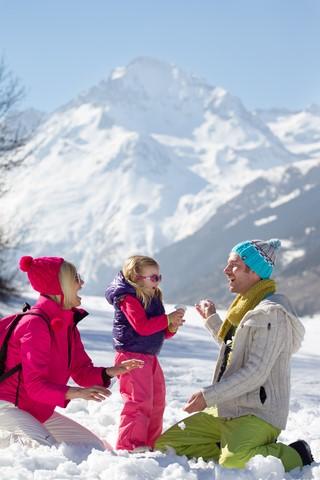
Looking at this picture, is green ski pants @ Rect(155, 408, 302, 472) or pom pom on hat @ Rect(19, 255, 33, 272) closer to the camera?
green ski pants @ Rect(155, 408, 302, 472)

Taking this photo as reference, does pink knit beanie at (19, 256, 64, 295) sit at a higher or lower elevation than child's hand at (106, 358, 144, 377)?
higher

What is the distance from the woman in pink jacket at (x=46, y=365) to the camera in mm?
5023

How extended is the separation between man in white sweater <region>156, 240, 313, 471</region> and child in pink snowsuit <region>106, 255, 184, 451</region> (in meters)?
0.59

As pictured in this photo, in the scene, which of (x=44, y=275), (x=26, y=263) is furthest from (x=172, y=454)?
(x=26, y=263)

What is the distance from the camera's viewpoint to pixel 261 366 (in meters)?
5.12

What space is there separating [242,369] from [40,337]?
1.39 metres

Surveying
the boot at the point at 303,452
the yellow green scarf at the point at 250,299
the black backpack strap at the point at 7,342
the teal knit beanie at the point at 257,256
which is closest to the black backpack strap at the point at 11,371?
the black backpack strap at the point at 7,342

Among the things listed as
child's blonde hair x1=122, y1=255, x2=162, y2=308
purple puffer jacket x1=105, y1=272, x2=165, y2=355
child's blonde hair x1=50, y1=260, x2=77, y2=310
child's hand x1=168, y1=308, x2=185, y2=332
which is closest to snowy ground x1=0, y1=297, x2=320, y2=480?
purple puffer jacket x1=105, y1=272, x2=165, y2=355

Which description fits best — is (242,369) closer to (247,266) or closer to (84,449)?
(247,266)

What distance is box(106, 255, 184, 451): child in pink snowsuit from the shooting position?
6.00 m

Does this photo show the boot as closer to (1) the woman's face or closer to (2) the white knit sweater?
(2) the white knit sweater

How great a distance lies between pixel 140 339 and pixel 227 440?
4.42 feet

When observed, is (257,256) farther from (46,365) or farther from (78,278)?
(46,365)

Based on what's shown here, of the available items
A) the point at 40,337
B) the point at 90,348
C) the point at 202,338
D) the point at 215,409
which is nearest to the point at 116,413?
the point at 215,409
